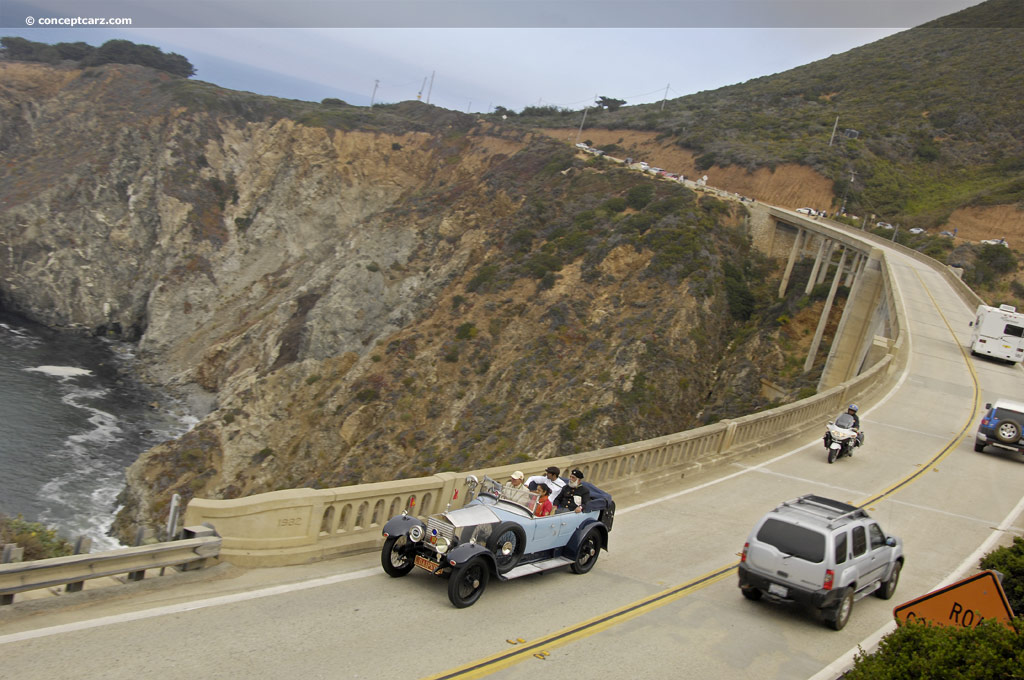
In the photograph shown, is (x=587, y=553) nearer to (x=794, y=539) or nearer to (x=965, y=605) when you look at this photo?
(x=794, y=539)

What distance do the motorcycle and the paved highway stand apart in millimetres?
2971

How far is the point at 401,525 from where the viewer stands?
8.95 m

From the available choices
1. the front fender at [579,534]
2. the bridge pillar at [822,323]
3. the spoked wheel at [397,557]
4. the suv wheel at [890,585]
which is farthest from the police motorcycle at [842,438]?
the bridge pillar at [822,323]

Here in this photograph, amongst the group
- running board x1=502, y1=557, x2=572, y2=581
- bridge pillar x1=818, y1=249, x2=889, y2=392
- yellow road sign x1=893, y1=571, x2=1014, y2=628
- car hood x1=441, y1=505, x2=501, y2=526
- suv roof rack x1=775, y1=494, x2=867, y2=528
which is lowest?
running board x1=502, y1=557, x2=572, y2=581

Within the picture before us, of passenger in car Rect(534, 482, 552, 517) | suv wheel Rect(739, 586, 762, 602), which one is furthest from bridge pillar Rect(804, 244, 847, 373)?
passenger in car Rect(534, 482, 552, 517)

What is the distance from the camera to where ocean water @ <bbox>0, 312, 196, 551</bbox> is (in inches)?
1513

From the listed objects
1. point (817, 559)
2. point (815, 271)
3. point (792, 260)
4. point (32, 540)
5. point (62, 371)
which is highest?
point (792, 260)

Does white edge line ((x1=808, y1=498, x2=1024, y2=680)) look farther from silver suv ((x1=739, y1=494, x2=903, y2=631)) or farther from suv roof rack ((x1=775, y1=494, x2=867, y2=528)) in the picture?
suv roof rack ((x1=775, y1=494, x2=867, y2=528))

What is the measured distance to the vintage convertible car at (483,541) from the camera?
8.64 meters

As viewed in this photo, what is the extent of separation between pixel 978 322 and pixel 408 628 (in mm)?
34226

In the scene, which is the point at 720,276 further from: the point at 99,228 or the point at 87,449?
the point at 99,228

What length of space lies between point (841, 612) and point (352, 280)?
52556 millimetres

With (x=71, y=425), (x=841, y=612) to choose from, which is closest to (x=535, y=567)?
(x=841, y=612)

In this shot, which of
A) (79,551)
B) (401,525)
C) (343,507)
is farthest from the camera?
(343,507)
